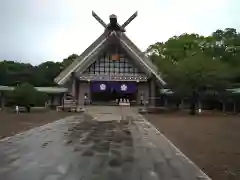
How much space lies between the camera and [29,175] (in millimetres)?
7547

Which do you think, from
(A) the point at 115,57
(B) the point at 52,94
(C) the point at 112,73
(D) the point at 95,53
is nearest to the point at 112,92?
(C) the point at 112,73

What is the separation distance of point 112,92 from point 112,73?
2.25 m

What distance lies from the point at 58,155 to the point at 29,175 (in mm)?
2831

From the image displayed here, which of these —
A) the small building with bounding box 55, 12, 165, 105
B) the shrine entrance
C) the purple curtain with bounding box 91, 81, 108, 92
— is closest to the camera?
the small building with bounding box 55, 12, 165, 105

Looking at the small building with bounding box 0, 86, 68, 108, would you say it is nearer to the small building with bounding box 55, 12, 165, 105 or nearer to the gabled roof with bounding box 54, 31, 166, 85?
the small building with bounding box 55, 12, 165, 105

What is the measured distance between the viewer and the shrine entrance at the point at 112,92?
45.9 meters

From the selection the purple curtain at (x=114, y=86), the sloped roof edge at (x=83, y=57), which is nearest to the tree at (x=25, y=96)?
the sloped roof edge at (x=83, y=57)

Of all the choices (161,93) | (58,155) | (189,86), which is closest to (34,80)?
(161,93)

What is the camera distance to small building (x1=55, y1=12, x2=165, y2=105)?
4344 cm

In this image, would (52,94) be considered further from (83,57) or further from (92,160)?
(92,160)

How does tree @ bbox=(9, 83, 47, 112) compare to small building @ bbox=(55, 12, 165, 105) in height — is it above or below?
below

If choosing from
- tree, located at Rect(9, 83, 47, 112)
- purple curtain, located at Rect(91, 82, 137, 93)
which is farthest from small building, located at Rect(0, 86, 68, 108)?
tree, located at Rect(9, 83, 47, 112)

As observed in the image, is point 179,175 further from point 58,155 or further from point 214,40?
point 214,40

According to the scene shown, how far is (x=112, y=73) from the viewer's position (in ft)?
153
